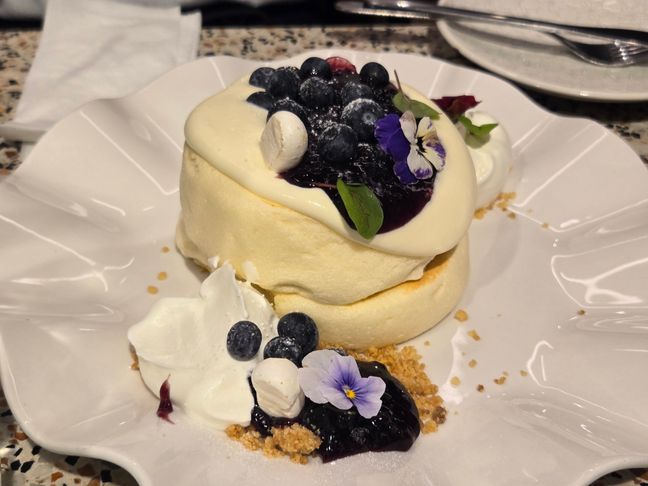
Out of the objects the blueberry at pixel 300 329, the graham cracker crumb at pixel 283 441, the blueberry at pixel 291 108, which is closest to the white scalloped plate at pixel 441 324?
the graham cracker crumb at pixel 283 441

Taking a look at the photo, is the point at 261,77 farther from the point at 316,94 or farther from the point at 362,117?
the point at 362,117

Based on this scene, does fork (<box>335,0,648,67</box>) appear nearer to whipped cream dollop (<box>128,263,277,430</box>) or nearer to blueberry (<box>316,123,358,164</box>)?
blueberry (<box>316,123,358,164</box>)

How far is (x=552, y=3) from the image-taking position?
2.68 meters

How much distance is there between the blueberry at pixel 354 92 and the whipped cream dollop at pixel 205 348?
49 centimetres

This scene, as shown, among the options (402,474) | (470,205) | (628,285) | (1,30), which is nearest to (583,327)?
(628,285)

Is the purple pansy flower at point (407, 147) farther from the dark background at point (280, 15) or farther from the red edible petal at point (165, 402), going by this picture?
the dark background at point (280, 15)

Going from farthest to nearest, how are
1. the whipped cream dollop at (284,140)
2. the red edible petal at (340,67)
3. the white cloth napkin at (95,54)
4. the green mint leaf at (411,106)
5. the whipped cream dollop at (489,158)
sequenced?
the white cloth napkin at (95,54) < the whipped cream dollop at (489,158) < the red edible petal at (340,67) < the green mint leaf at (411,106) < the whipped cream dollop at (284,140)

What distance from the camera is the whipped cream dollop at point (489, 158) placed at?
75.4 inches

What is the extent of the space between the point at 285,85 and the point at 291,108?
5.4 inches

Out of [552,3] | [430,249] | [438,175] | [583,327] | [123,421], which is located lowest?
[123,421]

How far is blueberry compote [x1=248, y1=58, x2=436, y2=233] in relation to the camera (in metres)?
1.45

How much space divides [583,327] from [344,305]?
598mm

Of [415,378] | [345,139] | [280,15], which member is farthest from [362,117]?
[280,15]

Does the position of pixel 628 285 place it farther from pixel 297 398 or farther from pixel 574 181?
pixel 297 398
